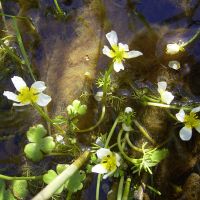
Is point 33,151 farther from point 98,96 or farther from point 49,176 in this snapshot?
point 98,96

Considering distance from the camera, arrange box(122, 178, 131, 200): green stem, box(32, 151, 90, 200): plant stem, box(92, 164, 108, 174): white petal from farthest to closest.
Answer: box(122, 178, 131, 200): green stem, box(92, 164, 108, 174): white petal, box(32, 151, 90, 200): plant stem

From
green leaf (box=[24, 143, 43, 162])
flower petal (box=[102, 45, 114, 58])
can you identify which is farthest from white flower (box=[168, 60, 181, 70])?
green leaf (box=[24, 143, 43, 162])

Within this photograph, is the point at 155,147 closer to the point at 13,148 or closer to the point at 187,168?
the point at 187,168

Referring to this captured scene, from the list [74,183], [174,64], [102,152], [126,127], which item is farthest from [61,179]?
[174,64]

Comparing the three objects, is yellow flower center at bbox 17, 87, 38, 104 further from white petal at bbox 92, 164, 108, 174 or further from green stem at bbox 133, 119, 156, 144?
green stem at bbox 133, 119, 156, 144

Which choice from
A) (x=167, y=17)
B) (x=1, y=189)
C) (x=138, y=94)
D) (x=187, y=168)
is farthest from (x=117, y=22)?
(x=1, y=189)

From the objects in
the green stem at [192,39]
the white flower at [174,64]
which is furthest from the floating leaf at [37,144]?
the green stem at [192,39]

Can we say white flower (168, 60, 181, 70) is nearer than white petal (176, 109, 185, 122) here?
No
